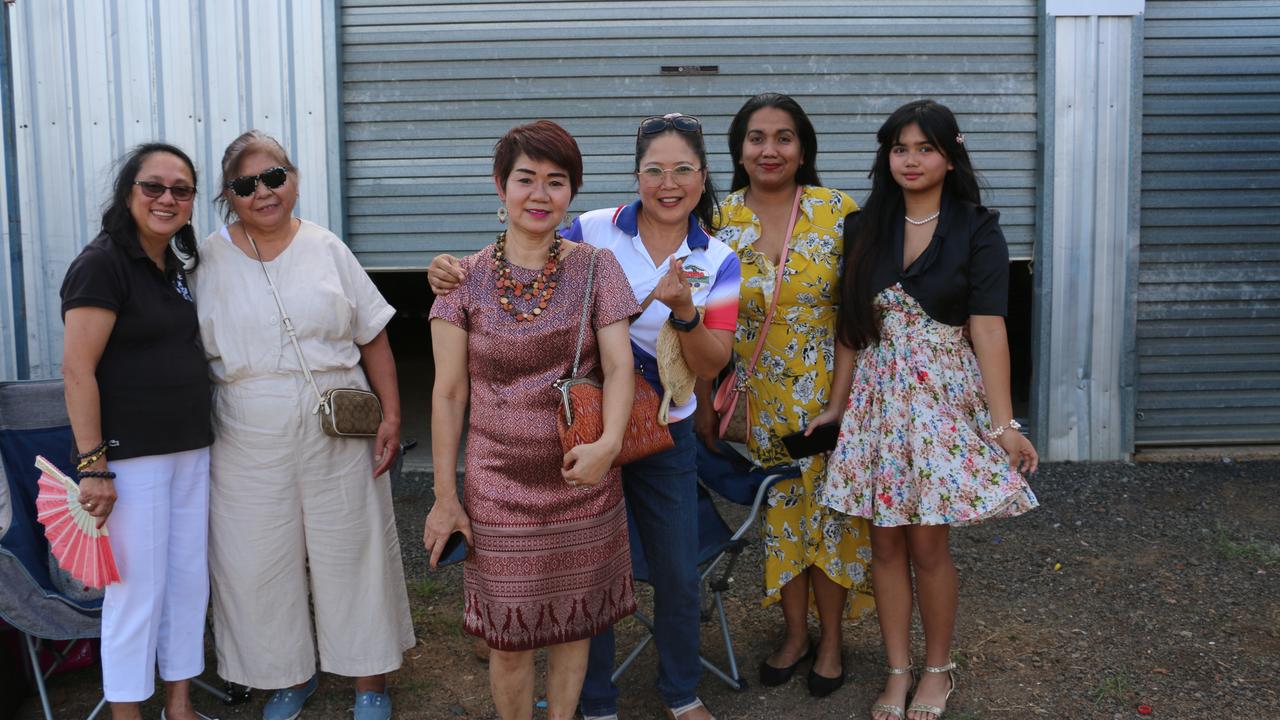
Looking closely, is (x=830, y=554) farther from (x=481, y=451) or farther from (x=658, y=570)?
(x=481, y=451)

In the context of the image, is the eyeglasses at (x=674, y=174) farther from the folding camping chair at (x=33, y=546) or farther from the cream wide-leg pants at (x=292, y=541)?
the folding camping chair at (x=33, y=546)

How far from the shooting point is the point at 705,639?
3.79 m

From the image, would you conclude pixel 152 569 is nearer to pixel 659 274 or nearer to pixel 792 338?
pixel 659 274

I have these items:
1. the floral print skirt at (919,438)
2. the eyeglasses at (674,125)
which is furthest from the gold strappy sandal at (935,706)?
the eyeglasses at (674,125)

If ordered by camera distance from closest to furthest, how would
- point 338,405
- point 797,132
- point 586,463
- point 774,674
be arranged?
1. point 586,463
2. point 338,405
3. point 797,132
4. point 774,674

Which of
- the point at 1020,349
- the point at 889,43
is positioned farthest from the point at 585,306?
the point at 1020,349

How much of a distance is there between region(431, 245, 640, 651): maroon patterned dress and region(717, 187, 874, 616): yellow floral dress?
74cm

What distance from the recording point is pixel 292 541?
317 cm

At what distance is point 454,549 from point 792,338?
1.27 meters

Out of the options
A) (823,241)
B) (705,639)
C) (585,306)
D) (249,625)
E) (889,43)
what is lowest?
(705,639)

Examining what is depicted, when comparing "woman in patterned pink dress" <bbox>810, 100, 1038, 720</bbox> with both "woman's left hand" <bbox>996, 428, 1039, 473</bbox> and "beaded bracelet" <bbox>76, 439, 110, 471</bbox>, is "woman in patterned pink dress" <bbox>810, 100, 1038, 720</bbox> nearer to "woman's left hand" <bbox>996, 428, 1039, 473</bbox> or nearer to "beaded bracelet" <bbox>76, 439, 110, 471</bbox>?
"woman's left hand" <bbox>996, 428, 1039, 473</bbox>

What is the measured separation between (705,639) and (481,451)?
1619 mm

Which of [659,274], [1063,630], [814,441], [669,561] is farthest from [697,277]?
[1063,630]

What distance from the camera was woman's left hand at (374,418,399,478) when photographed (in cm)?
326
